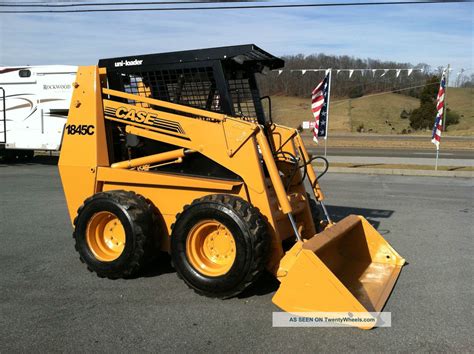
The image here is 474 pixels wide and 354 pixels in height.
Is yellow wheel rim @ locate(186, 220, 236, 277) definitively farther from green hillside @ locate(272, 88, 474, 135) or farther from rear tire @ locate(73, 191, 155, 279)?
green hillside @ locate(272, 88, 474, 135)

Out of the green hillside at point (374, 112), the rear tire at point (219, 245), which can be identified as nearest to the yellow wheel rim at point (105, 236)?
the rear tire at point (219, 245)

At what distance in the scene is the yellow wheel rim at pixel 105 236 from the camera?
16.9 feet

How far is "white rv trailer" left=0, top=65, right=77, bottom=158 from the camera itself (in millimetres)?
16188

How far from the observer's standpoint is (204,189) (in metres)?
4.93

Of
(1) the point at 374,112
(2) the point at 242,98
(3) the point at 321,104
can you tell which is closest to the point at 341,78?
(1) the point at 374,112

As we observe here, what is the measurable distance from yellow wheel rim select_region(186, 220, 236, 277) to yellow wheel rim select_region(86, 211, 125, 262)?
0.91 metres

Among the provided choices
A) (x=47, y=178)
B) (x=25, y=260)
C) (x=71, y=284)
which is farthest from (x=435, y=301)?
(x=47, y=178)

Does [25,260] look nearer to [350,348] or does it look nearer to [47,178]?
[350,348]

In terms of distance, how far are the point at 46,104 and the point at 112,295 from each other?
13.4 meters

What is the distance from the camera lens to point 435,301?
4.57 m

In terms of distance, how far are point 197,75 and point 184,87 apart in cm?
19

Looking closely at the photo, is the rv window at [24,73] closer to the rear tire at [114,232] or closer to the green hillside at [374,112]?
the rear tire at [114,232]

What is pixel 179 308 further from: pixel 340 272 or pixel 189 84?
pixel 189 84

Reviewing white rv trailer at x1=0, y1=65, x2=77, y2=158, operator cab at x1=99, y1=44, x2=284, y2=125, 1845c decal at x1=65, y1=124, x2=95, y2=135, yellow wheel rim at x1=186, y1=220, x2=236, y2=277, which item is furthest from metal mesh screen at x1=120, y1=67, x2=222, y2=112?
white rv trailer at x1=0, y1=65, x2=77, y2=158
